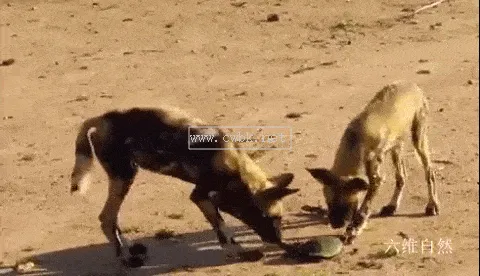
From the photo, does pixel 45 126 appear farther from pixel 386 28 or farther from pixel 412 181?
pixel 386 28

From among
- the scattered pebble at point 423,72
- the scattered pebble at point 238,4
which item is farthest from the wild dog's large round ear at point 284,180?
the scattered pebble at point 238,4

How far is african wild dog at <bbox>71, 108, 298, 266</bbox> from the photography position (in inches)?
303

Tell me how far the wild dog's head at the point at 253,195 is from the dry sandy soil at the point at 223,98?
387 millimetres

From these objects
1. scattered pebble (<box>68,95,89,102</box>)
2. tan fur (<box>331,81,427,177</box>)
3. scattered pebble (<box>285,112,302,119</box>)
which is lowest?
scattered pebble (<box>68,95,89,102</box>)

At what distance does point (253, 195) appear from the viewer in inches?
301

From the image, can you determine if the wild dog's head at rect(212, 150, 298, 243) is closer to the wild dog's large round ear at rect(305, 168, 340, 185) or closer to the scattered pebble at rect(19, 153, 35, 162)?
the wild dog's large round ear at rect(305, 168, 340, 185)

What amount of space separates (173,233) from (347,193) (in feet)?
5.64

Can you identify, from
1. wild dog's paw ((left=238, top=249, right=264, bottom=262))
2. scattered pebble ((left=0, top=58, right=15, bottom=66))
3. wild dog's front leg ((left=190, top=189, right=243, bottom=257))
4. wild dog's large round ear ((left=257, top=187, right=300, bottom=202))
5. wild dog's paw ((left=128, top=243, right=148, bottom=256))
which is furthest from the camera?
scattered pebble ((left=0, top=58, right=15, bottom=66))

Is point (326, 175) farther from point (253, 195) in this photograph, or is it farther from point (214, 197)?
point (214, 197)

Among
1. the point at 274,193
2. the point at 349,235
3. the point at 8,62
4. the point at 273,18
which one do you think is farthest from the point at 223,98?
the point at 274,193

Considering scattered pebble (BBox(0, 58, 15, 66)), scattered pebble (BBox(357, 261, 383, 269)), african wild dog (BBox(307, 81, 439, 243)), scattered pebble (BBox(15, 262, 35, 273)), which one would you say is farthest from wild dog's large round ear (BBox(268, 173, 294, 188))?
scattered pebble (BBox(0, 58, 15, 66))

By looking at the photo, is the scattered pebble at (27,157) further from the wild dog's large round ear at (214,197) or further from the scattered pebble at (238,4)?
the scattered pebble at (238,4)

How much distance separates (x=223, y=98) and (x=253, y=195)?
491 centimetres

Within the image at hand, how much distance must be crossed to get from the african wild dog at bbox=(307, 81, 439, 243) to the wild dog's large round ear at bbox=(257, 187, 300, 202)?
45cm
